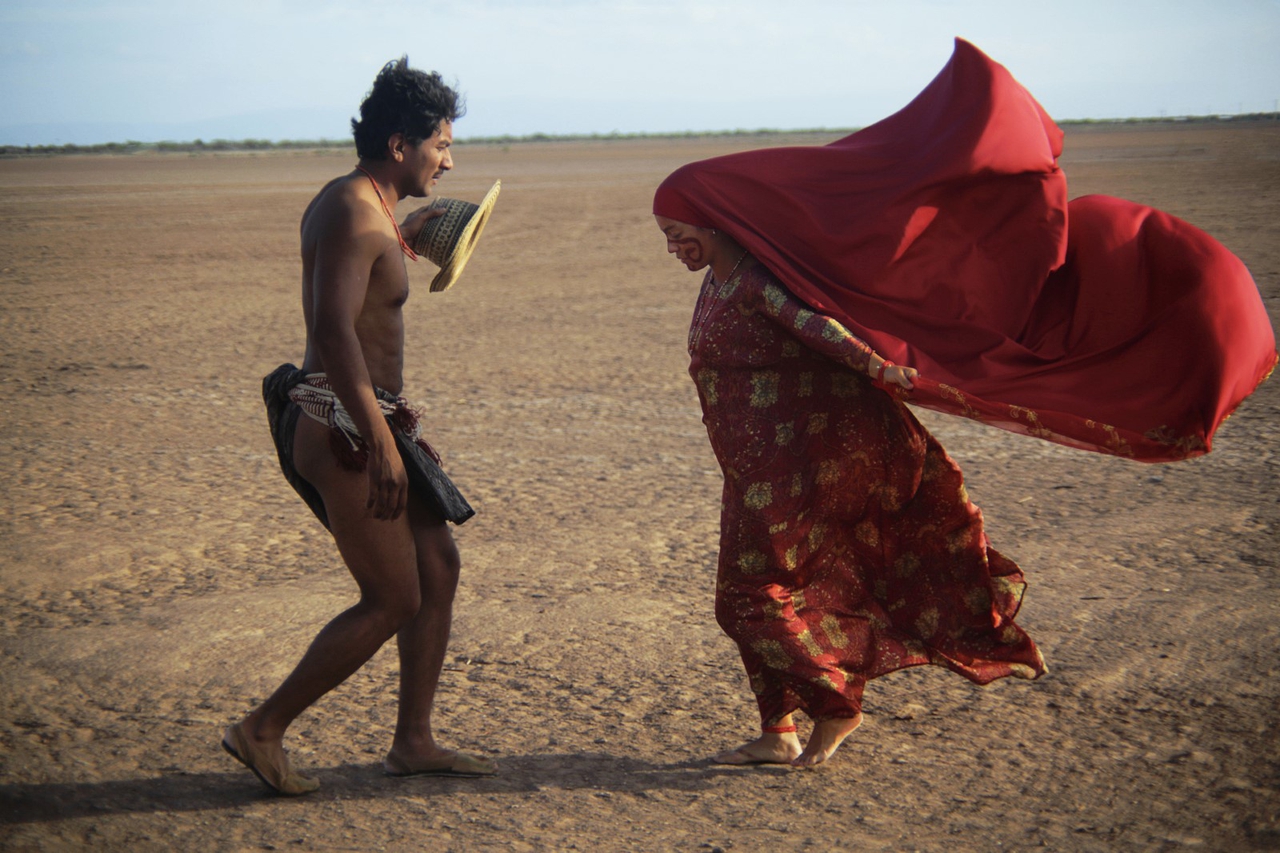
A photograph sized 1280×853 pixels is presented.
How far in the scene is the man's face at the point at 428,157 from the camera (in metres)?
3.32

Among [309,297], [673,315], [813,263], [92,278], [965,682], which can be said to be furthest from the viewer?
[92,278]

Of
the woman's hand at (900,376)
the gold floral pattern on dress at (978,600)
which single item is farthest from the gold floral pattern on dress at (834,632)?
the woman's hand at (900,376)

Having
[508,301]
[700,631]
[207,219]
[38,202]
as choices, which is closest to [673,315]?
[508,301]

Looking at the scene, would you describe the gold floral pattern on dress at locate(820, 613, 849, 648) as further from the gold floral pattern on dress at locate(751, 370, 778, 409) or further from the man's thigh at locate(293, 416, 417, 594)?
the man's thigh at locate(293, 416, 417, 594)

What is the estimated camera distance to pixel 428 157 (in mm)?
3348

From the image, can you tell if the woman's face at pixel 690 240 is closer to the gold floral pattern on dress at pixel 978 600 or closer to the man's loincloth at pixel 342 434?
the man's loincloth at pixel 342 434

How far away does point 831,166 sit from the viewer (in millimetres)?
3697

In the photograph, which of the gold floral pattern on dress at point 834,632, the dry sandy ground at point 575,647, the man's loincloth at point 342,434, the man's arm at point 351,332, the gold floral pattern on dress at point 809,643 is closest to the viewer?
the man's arm at point 351,332

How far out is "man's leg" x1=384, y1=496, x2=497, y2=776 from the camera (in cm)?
344

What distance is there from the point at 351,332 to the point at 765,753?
6.00ft

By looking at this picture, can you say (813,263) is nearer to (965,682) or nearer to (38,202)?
(965,682)

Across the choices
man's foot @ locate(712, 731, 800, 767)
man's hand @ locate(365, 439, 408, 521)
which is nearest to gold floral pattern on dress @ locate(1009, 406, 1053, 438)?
man's foot @ locate(712, 731, 800, 767)

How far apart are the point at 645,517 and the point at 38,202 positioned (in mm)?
27203

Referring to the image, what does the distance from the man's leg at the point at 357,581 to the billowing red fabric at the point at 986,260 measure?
1.33m
